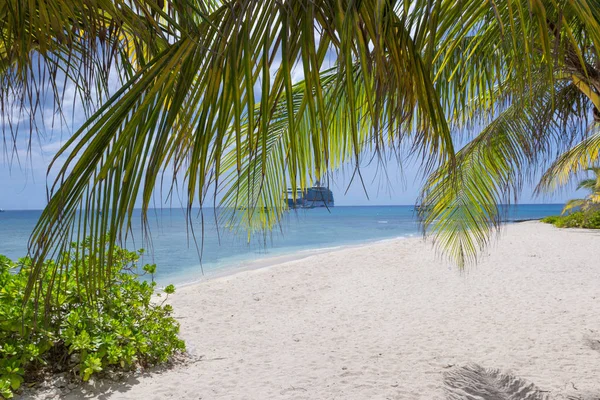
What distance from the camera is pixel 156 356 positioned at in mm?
3914

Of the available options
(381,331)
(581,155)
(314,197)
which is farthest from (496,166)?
(314,197)

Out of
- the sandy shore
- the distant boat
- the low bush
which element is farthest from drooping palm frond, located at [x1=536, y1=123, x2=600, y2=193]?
the low bush

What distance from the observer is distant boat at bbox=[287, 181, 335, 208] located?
0.90 m

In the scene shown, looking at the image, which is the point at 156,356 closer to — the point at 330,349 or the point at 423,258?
the point at 330,349

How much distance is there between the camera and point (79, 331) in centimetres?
343

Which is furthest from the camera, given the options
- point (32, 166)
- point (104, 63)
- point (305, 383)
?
point (305, 383)

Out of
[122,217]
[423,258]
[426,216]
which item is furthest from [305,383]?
[423,258]

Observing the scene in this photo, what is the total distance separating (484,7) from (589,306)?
595cm

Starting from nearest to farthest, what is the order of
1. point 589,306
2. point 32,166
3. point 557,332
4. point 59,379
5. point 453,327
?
1. point 32,166
2. point 59,379
3. point 557,332
4. point 453,327
5. point 589,306

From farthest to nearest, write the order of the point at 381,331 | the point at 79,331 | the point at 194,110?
the point at 381,331
the point at 79,331
the point at 194,110

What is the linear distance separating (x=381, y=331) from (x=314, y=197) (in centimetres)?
460

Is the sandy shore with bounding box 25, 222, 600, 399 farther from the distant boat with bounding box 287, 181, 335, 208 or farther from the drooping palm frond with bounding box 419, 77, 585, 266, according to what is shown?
the distant boat with bounding box 287, 181, 335, 208

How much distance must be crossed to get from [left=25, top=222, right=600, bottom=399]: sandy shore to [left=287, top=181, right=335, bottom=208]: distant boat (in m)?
2.38

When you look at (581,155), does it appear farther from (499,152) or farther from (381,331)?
(381,331)
